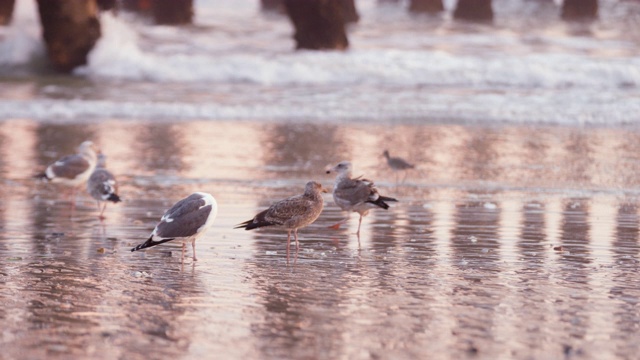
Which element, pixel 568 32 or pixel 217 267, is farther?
pixel 568 32

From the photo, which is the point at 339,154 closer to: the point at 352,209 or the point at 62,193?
the point at 62,193

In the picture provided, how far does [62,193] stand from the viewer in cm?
1152

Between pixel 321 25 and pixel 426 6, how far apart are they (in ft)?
66.8

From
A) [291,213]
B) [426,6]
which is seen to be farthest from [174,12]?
[291,213]

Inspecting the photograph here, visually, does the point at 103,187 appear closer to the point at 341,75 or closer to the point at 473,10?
the point at 341,75

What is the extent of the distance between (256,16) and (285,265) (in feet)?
117

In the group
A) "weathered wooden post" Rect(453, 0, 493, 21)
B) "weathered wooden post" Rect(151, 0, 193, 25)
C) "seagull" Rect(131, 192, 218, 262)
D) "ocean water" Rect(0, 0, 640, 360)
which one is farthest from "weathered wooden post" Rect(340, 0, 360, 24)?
"seagull" Rect(131, 192, 218, 262)

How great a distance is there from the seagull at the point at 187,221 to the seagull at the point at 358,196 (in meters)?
1.65

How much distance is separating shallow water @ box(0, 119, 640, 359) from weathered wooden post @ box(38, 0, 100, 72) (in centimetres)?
1104

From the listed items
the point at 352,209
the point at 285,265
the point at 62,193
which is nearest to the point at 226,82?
the point at 62,193

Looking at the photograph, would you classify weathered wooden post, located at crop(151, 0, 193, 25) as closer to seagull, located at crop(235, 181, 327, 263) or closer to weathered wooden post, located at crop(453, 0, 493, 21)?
weathered wooden post, located at crop(453, 0, 493, 21)

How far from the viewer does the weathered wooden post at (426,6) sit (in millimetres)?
46094

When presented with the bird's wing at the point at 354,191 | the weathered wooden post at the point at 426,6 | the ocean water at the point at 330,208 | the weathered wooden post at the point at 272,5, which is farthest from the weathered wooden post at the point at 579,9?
the bird's wing at the point at 354,191

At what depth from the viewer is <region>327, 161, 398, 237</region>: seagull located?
9211 mm
